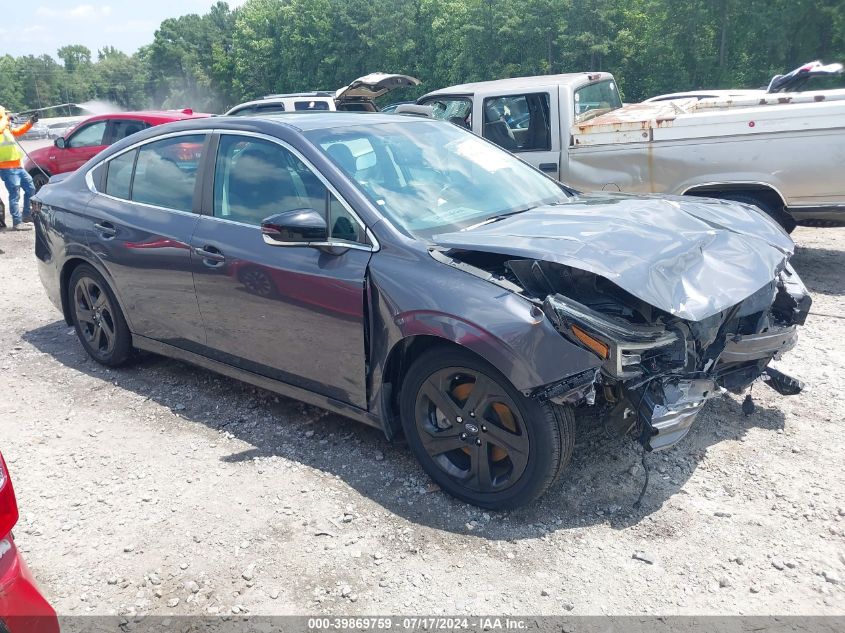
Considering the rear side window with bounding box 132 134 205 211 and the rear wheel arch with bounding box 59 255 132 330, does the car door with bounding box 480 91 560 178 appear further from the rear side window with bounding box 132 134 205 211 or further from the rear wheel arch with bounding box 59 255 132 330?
the rear wheel arch with bounding box 59 255 132 330

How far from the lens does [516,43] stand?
2820 centimetres

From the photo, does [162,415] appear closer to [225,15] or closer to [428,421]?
[428,421]

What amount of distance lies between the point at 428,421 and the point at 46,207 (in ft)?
12.1

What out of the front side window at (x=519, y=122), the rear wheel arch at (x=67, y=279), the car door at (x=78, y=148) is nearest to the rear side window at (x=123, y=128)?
the car door at (x=78, y=148)

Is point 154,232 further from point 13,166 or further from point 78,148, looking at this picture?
point 78,148

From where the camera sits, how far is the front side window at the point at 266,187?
146 inches

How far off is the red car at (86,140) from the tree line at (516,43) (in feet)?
54.8

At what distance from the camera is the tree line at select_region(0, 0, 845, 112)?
20.8 m

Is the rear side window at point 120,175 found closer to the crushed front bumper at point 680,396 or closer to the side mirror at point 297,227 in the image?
the side mirror at point 297,227

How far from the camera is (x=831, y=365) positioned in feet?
15.8

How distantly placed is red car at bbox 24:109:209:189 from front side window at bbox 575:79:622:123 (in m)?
6.43

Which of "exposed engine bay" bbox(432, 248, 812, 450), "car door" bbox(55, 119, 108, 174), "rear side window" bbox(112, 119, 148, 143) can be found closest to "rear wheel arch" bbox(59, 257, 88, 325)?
"exposed engine bay" bbox(432, 248, 812, 450)

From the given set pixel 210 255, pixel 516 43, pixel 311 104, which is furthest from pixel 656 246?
pixel 516 43

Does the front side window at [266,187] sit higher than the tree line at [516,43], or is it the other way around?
the tree line at [516,43]
